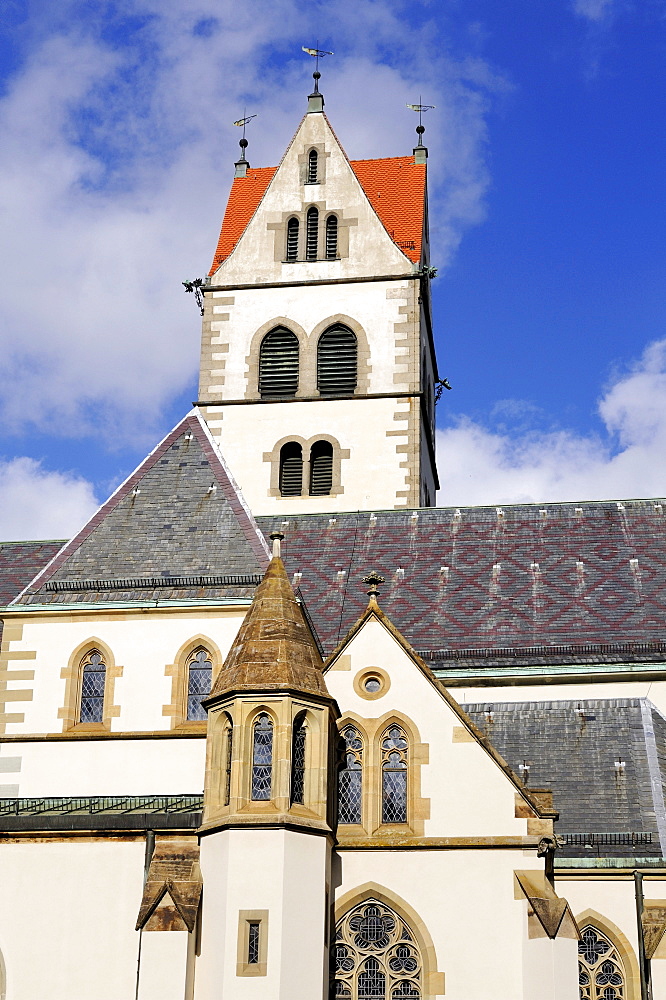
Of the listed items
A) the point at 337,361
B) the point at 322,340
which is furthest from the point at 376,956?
the point at 322,340

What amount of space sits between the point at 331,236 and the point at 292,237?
1.12 meters

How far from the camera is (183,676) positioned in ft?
88.0

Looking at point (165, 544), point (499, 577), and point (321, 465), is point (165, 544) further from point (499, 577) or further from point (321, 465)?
point (321, 465)

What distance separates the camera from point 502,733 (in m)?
27.4

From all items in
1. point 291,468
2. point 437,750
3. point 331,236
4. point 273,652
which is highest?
point 331,236

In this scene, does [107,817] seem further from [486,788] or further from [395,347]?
[395,347]

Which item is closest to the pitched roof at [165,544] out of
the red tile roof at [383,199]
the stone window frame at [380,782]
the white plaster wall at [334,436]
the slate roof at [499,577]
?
the slate roof at [499,577]

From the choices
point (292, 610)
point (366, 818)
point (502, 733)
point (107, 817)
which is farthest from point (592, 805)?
point (107, 817)

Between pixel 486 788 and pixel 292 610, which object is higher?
pixel 292 610

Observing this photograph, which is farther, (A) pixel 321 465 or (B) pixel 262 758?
(A) pixel 321 465

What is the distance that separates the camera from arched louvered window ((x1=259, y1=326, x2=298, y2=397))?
1609 inches

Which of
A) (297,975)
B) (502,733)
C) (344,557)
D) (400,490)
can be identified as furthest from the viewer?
(400,490)

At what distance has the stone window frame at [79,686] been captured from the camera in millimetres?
Answer: 26531

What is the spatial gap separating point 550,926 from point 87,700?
9279 mm
